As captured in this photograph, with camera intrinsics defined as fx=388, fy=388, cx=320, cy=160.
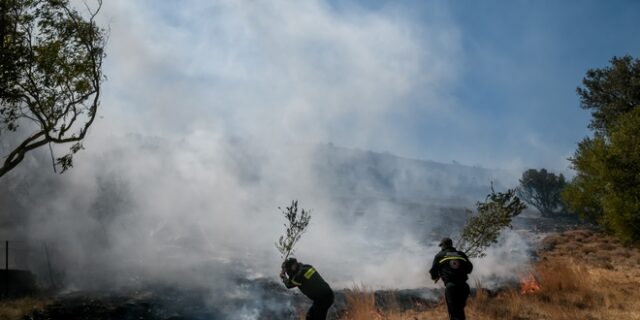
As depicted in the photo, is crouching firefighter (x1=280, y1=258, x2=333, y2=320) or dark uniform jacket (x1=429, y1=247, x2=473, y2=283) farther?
crouching firefighter (x1=280, y1=258, x2=333, y2=320)

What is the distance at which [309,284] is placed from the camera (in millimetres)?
7273

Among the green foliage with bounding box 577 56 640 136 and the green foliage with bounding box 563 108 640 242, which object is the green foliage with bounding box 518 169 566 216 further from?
the green foliage with bounding box 563 108 640 242

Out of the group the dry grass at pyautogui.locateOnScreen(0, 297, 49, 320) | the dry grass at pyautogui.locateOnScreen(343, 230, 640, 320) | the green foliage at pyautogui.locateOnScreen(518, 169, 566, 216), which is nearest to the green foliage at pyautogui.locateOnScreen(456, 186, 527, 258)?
the dry grass at pyautogui.locateOnScreen(343, 230, 640, 320)

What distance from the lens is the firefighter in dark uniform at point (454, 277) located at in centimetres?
699

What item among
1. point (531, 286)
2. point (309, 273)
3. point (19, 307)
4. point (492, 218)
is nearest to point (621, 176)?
point (531, 286)

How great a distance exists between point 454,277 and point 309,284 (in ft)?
8.78

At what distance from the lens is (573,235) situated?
30359 millimetres

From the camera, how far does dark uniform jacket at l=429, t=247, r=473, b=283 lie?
7.11 metres

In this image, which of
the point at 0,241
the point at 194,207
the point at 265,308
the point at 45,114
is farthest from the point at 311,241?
the point at 45,114

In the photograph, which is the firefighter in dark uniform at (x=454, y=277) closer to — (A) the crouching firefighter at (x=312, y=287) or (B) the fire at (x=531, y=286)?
(A) the crouching firefighter at (x=312, y=287)

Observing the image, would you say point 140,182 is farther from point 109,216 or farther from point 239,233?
point 239,233

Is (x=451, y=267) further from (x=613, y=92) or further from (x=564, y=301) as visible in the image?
(x=613, y=92)

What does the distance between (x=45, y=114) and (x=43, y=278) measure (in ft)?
35.5

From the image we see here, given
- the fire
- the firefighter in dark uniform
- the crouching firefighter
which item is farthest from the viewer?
the fire
